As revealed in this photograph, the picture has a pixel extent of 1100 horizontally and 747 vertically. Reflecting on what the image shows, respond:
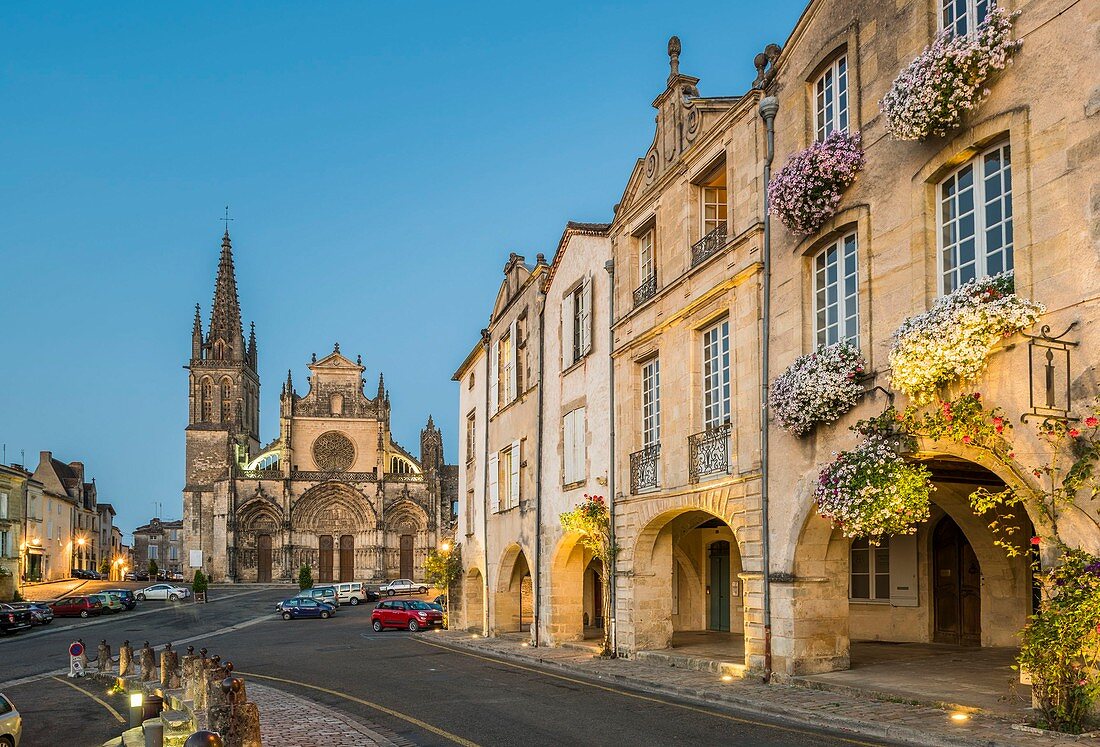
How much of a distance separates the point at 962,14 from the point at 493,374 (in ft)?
70.5

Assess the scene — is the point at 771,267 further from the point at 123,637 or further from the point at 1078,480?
the point at 123,637

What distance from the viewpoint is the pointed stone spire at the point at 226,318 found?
304 ft

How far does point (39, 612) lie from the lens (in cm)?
4200

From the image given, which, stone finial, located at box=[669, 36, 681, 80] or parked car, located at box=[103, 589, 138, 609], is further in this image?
parked car, located at box=[103, 589, 138, 609]

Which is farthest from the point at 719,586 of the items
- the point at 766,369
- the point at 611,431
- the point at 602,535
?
the point at 766,369

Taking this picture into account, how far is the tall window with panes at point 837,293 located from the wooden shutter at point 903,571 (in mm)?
7183

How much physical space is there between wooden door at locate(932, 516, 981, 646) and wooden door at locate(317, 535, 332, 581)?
61366mm

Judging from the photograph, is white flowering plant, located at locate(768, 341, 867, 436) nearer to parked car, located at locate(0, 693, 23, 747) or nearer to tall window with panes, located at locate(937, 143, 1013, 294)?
tall window with panes, located at locate(937, 143, 1013, 294)

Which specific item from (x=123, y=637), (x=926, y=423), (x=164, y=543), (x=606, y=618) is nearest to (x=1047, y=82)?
(x=926, y=423)

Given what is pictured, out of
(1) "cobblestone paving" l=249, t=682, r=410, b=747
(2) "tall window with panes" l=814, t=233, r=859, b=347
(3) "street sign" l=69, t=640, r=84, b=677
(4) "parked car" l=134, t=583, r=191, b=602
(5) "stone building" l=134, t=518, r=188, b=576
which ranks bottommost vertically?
(5) "stone building" l=134, t=518, r=188, b=576

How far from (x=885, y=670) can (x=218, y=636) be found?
84.1ft

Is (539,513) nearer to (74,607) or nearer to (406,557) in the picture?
(74,607)

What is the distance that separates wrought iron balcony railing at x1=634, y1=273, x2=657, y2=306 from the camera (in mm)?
20250

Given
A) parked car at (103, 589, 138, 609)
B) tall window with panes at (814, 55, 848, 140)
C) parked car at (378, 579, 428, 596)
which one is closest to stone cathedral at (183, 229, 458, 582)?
parked car at (378, 579, 428, 596)
